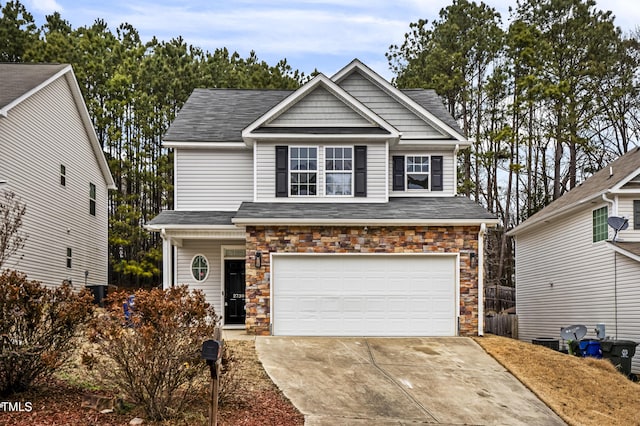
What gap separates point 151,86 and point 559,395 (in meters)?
25.3

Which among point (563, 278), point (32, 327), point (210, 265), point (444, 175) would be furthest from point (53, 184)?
point (563, 278)

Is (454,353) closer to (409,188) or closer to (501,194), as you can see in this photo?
(409,188)

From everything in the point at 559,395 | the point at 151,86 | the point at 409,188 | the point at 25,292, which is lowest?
the point at 559,395

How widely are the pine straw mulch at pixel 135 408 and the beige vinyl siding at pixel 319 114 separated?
8.47m

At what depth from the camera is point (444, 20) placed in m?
35.1

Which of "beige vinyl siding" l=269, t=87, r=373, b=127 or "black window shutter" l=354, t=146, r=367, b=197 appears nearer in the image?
"black window shutter" l=354, t=146, r=367, b=197

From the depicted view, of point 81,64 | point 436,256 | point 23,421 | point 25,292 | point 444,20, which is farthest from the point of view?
point 444,20

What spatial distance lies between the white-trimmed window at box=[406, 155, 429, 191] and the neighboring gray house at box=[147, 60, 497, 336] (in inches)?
1.6

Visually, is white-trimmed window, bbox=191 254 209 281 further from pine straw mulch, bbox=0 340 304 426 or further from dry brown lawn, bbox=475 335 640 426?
dry brown lawn, bbox=475 335 640 426

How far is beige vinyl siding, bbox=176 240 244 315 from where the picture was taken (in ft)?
62.3

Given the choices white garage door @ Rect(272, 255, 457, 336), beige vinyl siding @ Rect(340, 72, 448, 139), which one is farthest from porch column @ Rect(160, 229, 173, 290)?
beige vinyl siding @ Rect(340, 72, 448, 139)

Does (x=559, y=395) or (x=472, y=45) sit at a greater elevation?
(x=472, y=45)

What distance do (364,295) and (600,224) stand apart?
23.8ft

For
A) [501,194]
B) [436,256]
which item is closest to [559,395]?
[436,256]
